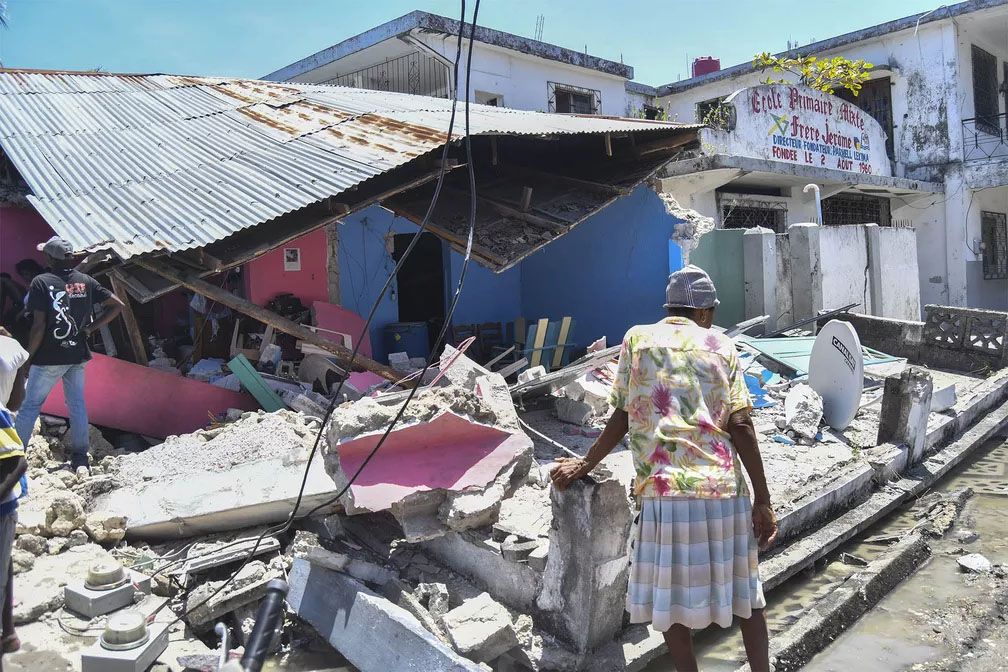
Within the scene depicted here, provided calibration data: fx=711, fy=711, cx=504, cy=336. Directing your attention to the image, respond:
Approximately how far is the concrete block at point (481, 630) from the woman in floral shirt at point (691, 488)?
88 cm

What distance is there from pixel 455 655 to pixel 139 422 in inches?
177

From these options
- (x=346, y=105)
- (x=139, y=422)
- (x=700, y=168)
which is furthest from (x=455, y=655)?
(x=700, y=168)

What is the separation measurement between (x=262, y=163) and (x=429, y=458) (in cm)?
392

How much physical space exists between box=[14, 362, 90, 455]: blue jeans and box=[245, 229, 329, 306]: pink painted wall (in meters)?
2.82

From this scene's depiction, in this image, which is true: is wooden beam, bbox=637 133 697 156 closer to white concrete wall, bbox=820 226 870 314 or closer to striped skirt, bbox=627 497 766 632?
white concrete wall, bbox=820 226 870 314

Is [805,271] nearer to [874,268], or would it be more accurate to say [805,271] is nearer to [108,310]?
[874,268]

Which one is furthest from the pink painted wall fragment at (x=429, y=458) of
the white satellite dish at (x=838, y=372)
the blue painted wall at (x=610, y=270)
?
the blue painted wall at (x=610, y=270)

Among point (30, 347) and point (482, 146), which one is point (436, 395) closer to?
point (30, 347)

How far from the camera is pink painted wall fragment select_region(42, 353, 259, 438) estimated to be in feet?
20.0

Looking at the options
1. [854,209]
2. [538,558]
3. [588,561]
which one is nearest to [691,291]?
[588,561]

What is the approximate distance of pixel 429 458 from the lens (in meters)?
4.14

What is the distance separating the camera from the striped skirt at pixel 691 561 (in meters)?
2.61

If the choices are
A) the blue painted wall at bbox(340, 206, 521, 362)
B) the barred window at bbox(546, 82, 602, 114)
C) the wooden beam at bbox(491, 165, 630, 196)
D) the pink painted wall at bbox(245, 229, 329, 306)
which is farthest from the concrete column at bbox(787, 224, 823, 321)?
the pink painted wall at bbox(245, 229, 329, 306)

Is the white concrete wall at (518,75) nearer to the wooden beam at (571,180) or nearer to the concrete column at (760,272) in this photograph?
the wooden beam at (571,180)
